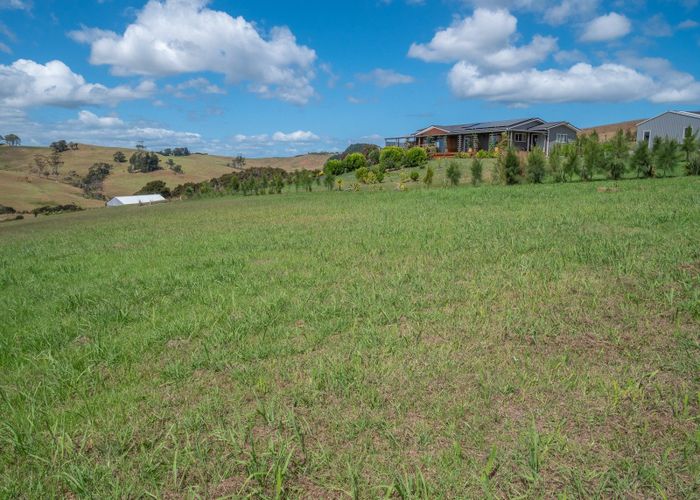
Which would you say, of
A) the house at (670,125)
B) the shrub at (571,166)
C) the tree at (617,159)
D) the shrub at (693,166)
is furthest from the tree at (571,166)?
the house at (670,125)

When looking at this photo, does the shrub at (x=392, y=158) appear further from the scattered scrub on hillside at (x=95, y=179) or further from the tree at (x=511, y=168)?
the scattered scrub on hillside at (x=95, y=179)

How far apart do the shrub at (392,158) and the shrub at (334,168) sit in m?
4.43

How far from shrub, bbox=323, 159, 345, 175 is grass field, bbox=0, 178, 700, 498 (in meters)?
32.5

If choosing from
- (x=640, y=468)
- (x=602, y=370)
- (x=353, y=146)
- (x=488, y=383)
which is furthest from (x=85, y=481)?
(x=353, y=146)

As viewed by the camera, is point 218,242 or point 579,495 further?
point 218,242

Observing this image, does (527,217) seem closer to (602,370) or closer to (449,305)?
Answer: (449,305)

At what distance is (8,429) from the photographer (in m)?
2.54

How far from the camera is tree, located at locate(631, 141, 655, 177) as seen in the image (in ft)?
57.2

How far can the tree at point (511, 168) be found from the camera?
63.8 feet

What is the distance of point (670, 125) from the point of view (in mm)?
34500

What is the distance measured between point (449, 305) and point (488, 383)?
1.42 metres

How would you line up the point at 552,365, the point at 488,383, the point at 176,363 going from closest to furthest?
the point at 488,383, the point at 552,365, the point at 176,363

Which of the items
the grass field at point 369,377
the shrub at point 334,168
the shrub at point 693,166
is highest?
the shrub at point 334,168

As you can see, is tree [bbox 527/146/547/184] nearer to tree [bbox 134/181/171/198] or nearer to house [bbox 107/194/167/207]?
house [bbox 107/194/167/207]
